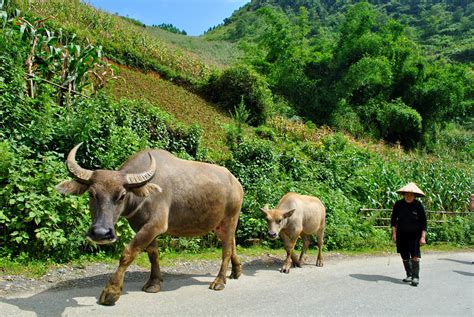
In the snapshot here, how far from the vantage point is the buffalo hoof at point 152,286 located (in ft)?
20.3

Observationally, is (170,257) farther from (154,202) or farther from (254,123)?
(254,123)

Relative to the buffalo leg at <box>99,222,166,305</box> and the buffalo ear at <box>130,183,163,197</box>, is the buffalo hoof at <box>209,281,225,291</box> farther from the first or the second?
the buffalo ear at <box>130,183,163,197</box>

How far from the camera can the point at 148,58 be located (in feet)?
72.5

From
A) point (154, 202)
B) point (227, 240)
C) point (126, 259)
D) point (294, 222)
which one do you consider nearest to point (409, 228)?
point (294, 222)

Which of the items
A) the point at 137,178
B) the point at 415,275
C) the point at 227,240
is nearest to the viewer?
the point at 137,178

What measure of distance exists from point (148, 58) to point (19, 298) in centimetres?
1794

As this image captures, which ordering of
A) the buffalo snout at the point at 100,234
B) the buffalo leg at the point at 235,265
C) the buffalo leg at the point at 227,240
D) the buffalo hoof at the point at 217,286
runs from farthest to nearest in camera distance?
1. the buffalo leg at the point at 235,265
2. the buffalo leg at the point at 227,240
3. the buffalo hoof at the point at 217,286
4. the buffalo snout at the point at 100,234

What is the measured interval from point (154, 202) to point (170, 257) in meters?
2.85

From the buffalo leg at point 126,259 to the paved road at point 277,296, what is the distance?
4.9 inches

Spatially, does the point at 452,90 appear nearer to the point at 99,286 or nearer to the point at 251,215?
the point at 251,215

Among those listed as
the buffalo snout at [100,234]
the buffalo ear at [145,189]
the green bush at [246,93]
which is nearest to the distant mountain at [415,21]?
the green bush at [246,93]

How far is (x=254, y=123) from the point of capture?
20656mm

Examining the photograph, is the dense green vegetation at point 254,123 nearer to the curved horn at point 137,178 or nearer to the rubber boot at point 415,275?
the curved horn at point 137,178

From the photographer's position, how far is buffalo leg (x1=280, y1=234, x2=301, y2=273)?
28.3 ft
